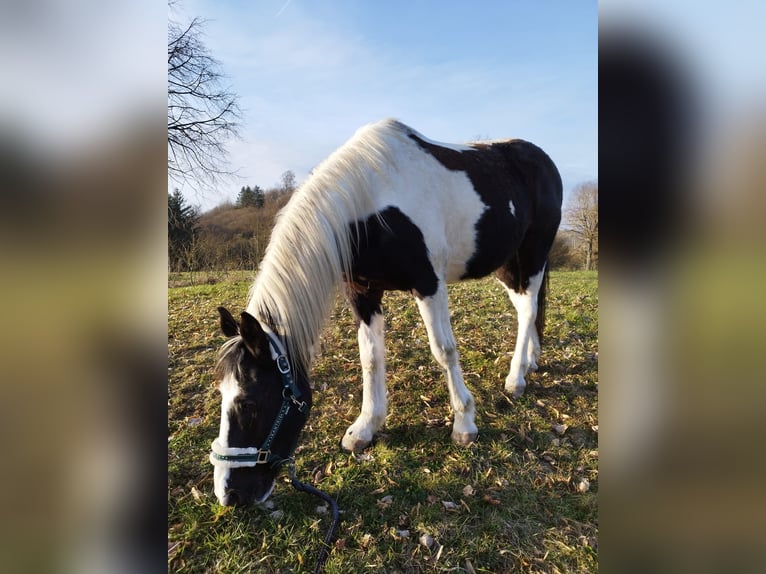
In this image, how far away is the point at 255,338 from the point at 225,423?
471mm

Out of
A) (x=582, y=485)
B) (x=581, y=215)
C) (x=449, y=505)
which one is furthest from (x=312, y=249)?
(x=581, y=215)

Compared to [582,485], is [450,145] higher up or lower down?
higher up

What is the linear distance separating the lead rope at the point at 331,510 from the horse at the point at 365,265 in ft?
1.31

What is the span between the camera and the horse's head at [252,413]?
2.03m

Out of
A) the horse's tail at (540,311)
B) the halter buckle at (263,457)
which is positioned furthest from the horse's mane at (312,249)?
the horse's tail at (540,311)

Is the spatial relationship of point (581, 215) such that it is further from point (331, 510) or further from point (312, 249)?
point (331, 510)

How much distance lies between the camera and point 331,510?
246cm

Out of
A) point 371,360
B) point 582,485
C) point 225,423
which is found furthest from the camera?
point 371,360

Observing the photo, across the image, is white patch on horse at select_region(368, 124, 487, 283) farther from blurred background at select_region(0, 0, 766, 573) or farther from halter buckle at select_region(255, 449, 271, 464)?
blurred background at select_region(0, 0, 766, 573)

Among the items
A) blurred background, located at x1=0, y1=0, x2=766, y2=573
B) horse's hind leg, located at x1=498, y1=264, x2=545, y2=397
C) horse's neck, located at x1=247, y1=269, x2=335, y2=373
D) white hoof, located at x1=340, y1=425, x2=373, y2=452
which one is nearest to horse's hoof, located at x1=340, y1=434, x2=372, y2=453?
white hoof, located at x1=340, y1=425, x2=373, y2=452
